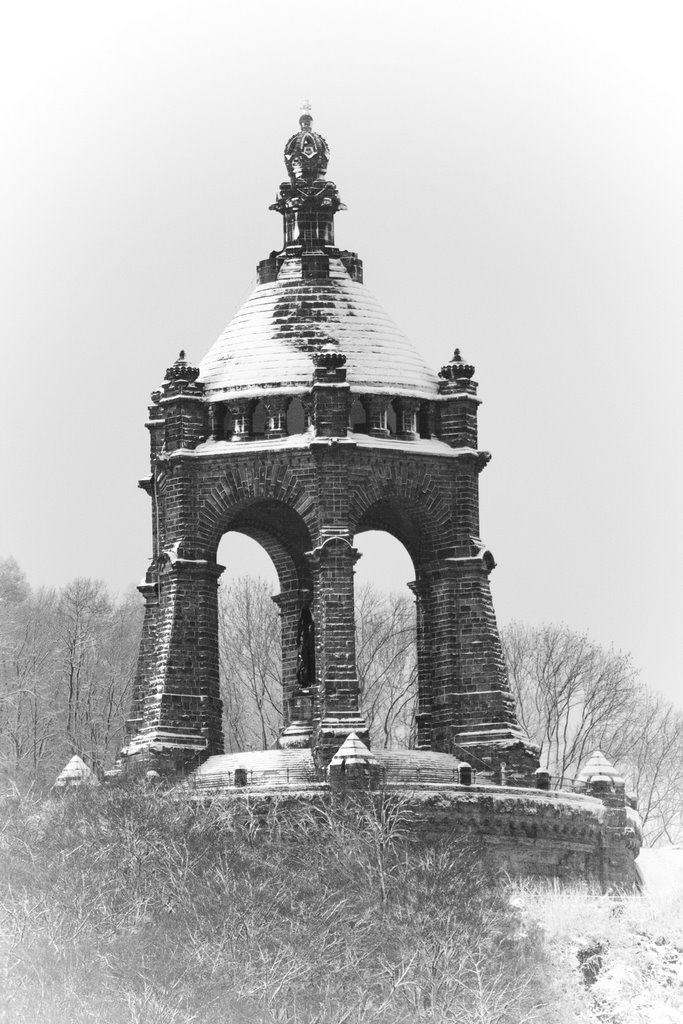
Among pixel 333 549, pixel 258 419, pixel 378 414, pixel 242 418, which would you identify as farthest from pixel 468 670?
pixel 242 418

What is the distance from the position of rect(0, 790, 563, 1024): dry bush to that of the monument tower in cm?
394

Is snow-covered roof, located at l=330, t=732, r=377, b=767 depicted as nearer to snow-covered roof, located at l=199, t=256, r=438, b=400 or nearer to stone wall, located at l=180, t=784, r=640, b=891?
stone wall, located at l=180, t=784, r=640, b=891

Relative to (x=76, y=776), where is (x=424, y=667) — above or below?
above

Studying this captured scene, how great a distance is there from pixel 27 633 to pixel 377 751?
26.8 metres

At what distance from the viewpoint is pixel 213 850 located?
67.0 metres

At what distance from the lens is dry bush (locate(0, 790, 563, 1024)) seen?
60.5 metres

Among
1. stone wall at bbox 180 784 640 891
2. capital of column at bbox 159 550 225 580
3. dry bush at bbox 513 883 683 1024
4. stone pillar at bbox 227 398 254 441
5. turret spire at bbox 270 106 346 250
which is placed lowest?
dry bush at bbox 513 883 683 1024

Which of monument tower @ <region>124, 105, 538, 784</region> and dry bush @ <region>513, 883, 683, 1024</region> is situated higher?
monument tower @ <region>124, 105, 538, 784</region>

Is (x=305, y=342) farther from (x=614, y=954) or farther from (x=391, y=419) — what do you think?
(x=614, y=954)

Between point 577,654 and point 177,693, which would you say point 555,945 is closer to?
point 177,693

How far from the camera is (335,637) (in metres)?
73.2

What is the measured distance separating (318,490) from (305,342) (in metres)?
3.81

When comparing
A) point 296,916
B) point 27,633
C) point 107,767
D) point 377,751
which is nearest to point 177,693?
point 377,751

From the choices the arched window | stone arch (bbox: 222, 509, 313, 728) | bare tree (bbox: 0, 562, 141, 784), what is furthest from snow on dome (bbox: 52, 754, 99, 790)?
bare tree (bbox: 0, 562, 141, 784)
